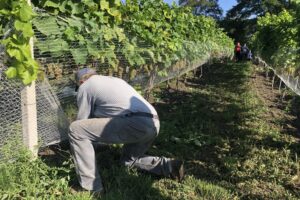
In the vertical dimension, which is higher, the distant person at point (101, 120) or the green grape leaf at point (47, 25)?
the green grape leaf at point (47, 25)

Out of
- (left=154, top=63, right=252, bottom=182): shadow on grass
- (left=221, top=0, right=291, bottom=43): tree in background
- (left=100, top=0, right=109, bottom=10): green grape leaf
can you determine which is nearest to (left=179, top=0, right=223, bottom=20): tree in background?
(left=221, top=0, right=291, bottom=43): tree in background

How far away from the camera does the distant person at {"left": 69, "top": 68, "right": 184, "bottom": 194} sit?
13.7ft

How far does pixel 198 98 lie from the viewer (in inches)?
407

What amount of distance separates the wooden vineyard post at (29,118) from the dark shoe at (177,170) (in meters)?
1.38

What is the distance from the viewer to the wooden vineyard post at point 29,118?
13.8 ft

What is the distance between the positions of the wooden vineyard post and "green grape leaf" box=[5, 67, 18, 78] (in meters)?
A: 0.35

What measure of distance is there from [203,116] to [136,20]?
2100 mm

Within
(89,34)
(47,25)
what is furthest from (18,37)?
(89,34)

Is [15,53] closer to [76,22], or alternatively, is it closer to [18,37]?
[18,37]

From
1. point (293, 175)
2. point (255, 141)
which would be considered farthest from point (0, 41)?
point (255, 141)

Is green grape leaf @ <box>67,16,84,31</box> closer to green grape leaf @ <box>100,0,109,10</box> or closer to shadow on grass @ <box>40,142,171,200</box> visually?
green grape leaf @ <box>100,0,109,10</box>

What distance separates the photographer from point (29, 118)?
4273 millimetres

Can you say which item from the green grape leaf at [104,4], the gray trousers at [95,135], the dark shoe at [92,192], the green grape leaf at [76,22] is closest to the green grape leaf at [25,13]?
the green grape leaf at [76,22]

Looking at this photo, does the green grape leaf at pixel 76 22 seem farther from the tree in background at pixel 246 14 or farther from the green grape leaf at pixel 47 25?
the tree in background at pixel 246 14
